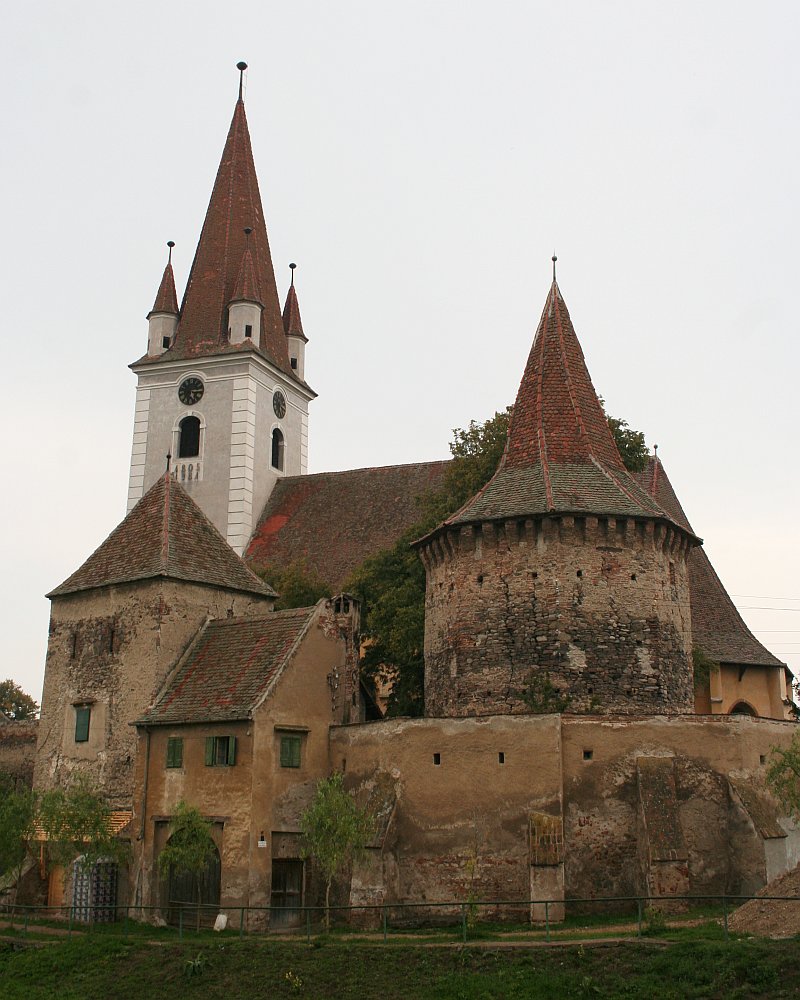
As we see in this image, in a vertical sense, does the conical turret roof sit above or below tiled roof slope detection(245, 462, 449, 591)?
above

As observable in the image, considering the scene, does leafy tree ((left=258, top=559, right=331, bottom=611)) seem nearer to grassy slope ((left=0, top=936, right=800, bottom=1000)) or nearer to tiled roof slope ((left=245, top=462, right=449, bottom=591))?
tiled roof slope ((left=245, top=462, right=449, bottom=591))

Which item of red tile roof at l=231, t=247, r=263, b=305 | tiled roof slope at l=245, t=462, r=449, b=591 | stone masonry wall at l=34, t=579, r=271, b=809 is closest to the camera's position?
stone masonry wall at l=34, t=579, r=271, b=809

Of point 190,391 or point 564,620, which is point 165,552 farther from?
point 190,391

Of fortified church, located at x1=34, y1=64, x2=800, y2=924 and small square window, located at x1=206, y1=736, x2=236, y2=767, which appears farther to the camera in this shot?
small square window, located at x1=206, y1=736, x2=236, y2=767

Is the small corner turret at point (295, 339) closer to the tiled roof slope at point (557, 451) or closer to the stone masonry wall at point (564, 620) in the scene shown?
the tiled roof slope at point (557, 451)

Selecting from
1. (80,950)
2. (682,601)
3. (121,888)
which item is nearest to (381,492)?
(682,601)

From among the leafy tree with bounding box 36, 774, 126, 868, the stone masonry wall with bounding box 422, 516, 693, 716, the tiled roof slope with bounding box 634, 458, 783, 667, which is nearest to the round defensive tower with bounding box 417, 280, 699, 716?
the stone masonry wall with bounding box 422, 516, 693, 716

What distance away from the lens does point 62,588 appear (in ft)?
108

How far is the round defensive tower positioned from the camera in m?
28.5

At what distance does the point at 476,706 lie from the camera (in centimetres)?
2911

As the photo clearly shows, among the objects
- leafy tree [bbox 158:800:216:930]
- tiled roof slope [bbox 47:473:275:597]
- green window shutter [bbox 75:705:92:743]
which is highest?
tiled roof slope [bbox 47:473:275:597]

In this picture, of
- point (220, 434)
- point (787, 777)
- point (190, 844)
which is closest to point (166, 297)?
point (220, 434)

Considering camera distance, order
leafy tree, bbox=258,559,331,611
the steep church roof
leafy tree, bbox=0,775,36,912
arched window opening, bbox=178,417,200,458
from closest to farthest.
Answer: leafy tree, bbox=0,775,36,912 → leafy tree, bbox=258,559,331,611 → arched window opening, bbox=178,417,200,458 → the steep church roof

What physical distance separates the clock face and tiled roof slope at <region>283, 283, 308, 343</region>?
20.5 ft
